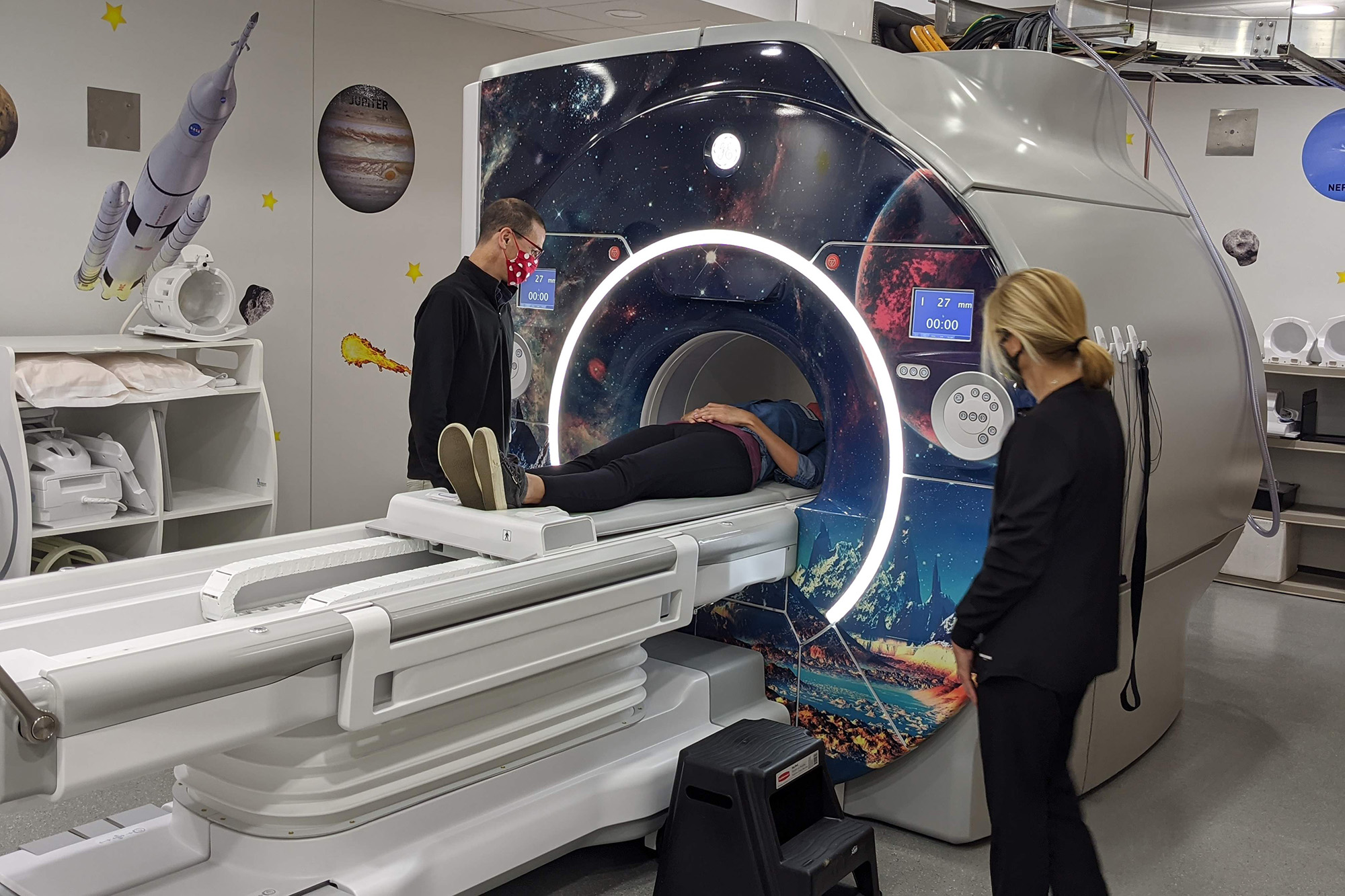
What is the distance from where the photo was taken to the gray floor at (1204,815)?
8.21 feet

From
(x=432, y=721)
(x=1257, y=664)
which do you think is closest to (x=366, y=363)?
(x=432, y=721)

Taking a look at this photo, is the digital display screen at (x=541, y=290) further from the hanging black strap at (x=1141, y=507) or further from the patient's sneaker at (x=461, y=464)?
the hanging black strap at (x=1141, y=507)

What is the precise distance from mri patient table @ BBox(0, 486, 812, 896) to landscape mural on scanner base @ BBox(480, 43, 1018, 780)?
31 centimetres

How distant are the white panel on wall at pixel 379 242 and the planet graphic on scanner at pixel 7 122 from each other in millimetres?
1164

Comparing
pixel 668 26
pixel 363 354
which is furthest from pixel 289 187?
pixel 668 26

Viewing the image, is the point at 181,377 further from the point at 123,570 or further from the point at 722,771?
the point at 722,771

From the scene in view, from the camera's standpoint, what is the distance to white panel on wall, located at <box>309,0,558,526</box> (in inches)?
192

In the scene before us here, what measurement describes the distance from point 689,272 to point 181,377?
6.25 feet

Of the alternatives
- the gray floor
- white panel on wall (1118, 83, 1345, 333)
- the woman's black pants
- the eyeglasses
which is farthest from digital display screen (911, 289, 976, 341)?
white panel on wall (1118, 83, 1345, 333)

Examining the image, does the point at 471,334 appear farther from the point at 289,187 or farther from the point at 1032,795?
the point at 289,187

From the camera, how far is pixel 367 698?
1852 millimetres

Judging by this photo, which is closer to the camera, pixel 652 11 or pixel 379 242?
pixel 652 11

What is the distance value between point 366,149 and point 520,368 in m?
2.19

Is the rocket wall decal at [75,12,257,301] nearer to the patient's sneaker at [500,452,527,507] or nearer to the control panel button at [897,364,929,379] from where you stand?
the patient's sneaker at [500,452,527,507]
